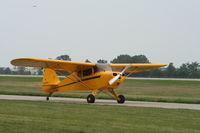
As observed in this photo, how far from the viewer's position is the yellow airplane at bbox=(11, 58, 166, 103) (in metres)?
21.7

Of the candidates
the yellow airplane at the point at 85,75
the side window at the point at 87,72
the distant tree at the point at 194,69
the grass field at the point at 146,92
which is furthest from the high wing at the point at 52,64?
the distant tree at the point at 194,69

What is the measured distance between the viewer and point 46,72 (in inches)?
1021

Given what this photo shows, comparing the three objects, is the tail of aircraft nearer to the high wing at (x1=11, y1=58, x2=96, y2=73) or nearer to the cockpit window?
the high wing at (x1=11, y1=58, x2=96, y2=73)

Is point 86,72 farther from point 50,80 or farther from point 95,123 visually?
point 95,123

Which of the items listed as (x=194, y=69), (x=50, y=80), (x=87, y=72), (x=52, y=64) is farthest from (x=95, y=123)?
(x=194, y=69)

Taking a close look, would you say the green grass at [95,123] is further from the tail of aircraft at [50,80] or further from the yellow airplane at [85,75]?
the tail of aircraft at [50,80]

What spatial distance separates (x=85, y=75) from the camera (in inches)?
925

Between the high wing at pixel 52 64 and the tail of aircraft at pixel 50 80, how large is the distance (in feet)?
6.52

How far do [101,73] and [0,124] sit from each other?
11042 mm

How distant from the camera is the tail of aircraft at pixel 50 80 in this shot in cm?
2562

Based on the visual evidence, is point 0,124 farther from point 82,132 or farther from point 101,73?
point 101,73

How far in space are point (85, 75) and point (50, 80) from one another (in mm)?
3390

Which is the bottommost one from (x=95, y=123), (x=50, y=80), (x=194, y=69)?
(x=95, y=123)

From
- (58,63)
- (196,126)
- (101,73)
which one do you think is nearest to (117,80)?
(101,73)
